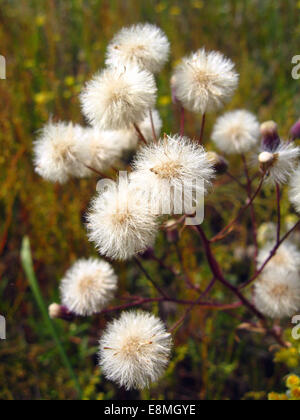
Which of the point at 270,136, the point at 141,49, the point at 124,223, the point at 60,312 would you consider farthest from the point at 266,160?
the point at 60,312

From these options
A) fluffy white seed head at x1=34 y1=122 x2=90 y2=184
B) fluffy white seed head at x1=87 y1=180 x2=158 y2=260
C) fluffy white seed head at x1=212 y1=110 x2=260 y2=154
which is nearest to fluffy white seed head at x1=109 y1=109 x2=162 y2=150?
fluffy white seed head at x1=34 y1=122 x2=90 y2=184

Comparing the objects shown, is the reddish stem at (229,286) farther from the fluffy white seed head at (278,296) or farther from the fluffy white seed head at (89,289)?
the fluffy white seed head at (89,289)

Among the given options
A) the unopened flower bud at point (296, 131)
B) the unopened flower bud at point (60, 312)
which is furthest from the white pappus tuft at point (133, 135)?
the unopened flower bud at point (60, 312)

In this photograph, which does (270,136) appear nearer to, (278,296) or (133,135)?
(133,135)

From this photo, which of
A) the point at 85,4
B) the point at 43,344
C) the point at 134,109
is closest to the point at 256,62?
the point at 85,4

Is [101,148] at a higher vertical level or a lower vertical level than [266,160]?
higher

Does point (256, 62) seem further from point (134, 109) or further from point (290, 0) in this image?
point (134, 109)

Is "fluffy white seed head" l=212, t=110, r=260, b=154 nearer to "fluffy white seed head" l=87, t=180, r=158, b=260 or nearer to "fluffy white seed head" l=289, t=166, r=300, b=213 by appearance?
"fluffy white seed head" l=289, t=166, r=300, b=213
